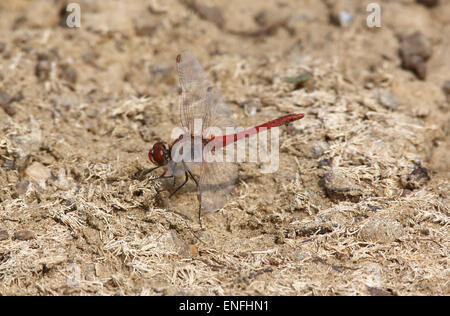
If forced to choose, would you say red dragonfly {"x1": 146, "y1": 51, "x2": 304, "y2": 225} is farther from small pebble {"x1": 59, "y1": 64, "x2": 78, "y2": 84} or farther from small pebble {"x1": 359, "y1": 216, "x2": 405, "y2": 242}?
small pebble {"x1": 59, "y1": 64, "x2": 78, "y2": 84}

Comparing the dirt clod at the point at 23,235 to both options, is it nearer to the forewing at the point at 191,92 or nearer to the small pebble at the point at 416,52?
the forewing at the point at 191,92

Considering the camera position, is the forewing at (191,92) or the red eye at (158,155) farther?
the forewing at (191,92)

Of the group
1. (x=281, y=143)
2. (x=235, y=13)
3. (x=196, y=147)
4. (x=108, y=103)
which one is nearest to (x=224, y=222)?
(x=196, y=147)

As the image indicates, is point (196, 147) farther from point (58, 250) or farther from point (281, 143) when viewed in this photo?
point (58, 250)

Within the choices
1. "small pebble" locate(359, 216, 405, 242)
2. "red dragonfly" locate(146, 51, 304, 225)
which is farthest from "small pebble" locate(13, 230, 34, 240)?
"small pebble" locate(359, 216, 405, 242)
